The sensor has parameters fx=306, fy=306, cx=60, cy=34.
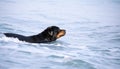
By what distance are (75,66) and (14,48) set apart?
3.01 meters

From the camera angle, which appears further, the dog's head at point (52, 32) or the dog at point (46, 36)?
the dog's head at point (52, 32)

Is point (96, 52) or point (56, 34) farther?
point (56, 34)

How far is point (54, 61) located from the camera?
10797 mm

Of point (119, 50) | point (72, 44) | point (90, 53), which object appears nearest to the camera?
point (90, 53)

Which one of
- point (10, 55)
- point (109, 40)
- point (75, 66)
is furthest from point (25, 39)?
point (109, 40)

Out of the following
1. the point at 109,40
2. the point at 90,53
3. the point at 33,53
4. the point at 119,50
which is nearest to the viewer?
the point at 33,53

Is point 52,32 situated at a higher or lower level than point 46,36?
higher

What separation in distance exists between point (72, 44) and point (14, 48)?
378cm

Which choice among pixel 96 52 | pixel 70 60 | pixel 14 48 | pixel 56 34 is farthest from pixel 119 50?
pixel 14 48

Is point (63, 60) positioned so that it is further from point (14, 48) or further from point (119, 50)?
point (119, 50)

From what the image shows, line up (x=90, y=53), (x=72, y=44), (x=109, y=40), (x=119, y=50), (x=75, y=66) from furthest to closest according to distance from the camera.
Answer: (x=109, y=40) < (x=72, y=44) < (x=119, y=50) < (x=90, y=53) < (x=75, y=66)

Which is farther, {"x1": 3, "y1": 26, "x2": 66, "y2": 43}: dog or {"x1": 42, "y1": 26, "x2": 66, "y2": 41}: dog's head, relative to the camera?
{"x1": 42, "y1": 26, "x2": 66, "y2": 41}: dog's head

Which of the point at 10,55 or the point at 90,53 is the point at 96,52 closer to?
the point at 90,53

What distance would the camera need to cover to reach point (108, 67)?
1086 cm
